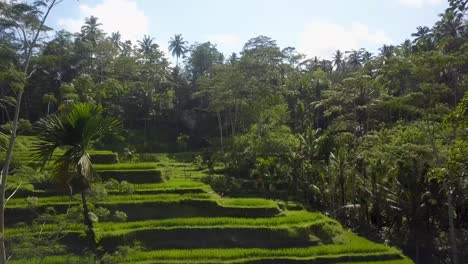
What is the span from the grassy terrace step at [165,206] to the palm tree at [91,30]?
1124 inches

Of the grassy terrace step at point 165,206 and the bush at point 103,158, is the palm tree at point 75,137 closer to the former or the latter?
the grassy terrace step at point 165,206

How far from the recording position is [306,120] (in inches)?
1540

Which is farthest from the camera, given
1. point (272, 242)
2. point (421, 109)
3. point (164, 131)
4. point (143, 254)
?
point (164, 131)


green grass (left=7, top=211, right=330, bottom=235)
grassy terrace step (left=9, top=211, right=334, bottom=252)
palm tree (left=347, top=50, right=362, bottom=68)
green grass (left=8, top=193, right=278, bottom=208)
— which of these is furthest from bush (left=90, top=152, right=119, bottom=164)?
palm tree (left=347, top=50, right=362, bottom=68)

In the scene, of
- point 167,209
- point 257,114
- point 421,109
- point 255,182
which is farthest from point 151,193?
point 257,114

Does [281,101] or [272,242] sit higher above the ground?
[281,101]

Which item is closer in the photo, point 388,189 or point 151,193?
point 151,193

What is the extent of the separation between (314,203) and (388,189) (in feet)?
16.6

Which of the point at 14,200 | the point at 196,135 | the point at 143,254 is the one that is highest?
the point at 196,135

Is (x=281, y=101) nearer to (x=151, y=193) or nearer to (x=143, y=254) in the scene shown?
(x=151, y=193)

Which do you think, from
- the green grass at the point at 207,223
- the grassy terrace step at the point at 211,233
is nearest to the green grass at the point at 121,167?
the green grass at the point at 207,223

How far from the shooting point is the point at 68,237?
17.6 meters

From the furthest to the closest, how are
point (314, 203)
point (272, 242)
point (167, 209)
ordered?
point (314, 203)
point (167, 209)
point (272, 242)

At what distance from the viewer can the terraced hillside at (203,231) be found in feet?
56.8
